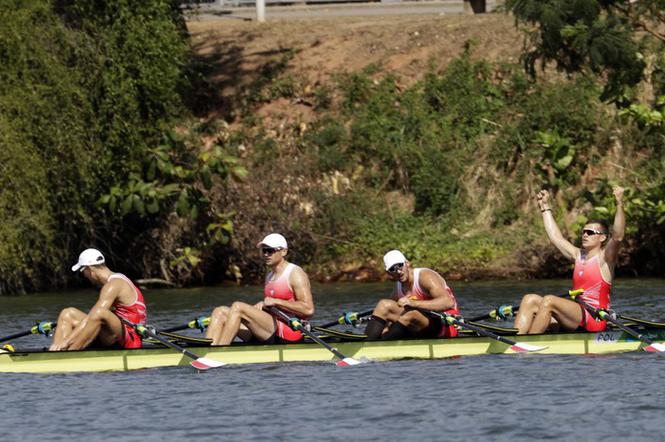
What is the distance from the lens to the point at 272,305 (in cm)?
1958

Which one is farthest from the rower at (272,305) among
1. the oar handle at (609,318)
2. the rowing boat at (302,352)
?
the oar handle at (609,318)

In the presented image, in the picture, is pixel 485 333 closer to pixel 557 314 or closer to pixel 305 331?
pixel 557 314

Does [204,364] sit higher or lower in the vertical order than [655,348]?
higher

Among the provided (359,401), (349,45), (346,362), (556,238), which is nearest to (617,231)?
(556,238)

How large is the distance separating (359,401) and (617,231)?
420 cm

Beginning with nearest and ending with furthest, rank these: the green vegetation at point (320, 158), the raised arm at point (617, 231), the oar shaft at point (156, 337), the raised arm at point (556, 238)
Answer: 1. the raised arm at point (617, 231)
2. the oar shaft at point (156, 337)
3. the raised arm at point (556, 238)
4. the green vegetation at point (320, 158)

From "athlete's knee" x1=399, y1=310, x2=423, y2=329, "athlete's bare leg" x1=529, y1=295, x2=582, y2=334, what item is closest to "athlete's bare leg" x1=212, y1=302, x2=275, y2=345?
"athlete's knee" x1=399, y1=310, x2=423, y2=329

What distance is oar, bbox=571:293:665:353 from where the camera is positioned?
768 inches

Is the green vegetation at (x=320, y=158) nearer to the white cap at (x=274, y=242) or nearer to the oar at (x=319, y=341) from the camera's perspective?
the white cap at (x=274, y=242)

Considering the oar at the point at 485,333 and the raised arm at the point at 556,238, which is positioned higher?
the raised arm at the point at 556,238

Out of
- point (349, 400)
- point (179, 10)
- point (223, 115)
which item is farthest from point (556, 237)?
point (223, 115)

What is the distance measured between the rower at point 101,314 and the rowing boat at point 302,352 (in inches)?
9.7

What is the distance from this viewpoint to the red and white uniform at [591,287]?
1975 cm

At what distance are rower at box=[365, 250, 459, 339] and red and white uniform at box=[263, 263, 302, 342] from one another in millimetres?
1060
